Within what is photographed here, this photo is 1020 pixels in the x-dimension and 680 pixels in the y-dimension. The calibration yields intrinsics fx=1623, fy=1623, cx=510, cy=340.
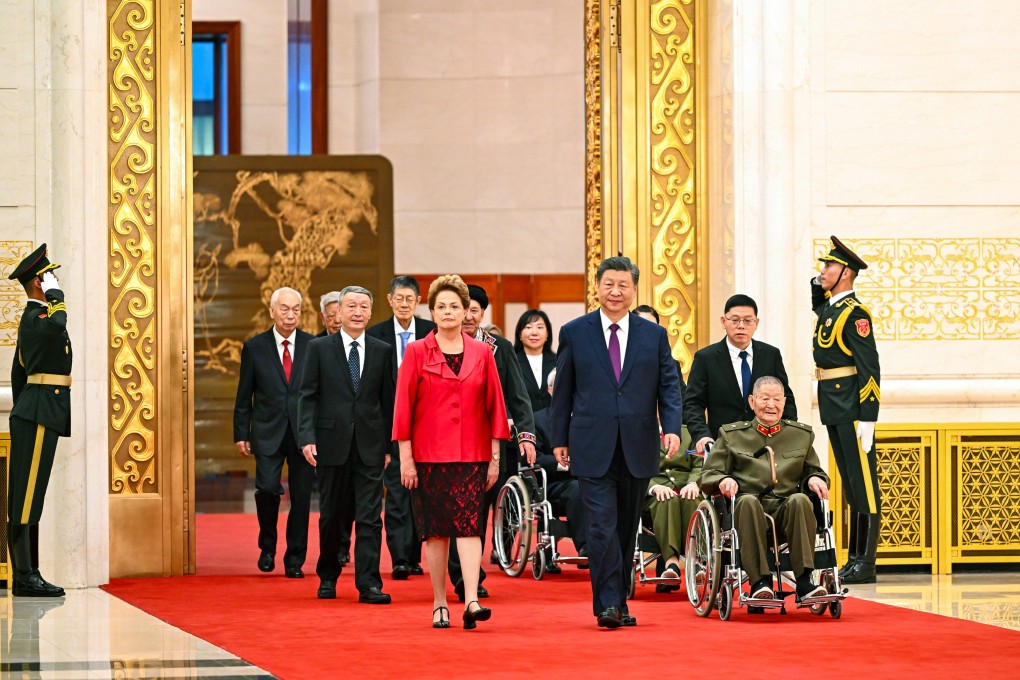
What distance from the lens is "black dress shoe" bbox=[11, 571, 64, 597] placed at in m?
7.93

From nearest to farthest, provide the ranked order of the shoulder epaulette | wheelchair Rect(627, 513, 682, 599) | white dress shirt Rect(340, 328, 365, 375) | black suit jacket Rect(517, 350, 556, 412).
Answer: the shoulder epaulette, white dress shirt Rect(340, 328, 365, 375), wheelchair Rect(627, 513, 682, 599), black suit jacket Rect(517, 350, 556, 412)

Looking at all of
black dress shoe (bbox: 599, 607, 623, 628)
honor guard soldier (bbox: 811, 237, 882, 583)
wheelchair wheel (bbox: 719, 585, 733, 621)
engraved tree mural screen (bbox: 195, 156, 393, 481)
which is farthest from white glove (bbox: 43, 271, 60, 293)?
engraved tree mural screen (bbox: 195, 156, 393, 481)

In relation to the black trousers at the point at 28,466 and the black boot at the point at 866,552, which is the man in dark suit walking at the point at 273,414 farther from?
the black boot at the point at 866,552

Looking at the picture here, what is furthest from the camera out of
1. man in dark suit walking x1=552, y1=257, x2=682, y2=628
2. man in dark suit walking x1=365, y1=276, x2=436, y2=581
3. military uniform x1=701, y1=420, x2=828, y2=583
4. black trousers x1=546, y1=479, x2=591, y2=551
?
black trousers x1=546, y1=479, x2=591, y2=551

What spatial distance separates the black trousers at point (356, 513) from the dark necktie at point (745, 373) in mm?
1777

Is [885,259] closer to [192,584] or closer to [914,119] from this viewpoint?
[914,119]

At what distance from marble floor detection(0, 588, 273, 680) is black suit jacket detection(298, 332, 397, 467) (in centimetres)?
116

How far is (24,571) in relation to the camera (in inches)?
312

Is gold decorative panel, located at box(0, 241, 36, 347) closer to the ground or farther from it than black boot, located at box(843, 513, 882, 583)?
farther from it

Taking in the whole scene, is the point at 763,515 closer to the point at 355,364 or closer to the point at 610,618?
the point at 610,618

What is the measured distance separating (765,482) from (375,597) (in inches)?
74.8

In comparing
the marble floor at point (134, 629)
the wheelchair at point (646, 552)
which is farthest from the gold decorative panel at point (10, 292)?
the wheelchair at point (646, 552)

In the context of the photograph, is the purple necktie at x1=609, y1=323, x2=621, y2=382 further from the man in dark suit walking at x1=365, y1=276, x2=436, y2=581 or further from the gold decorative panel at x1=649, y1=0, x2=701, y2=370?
the gold decorative panel at x1=649, y1=0, x2=701, y2=370

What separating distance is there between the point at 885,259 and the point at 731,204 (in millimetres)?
879
